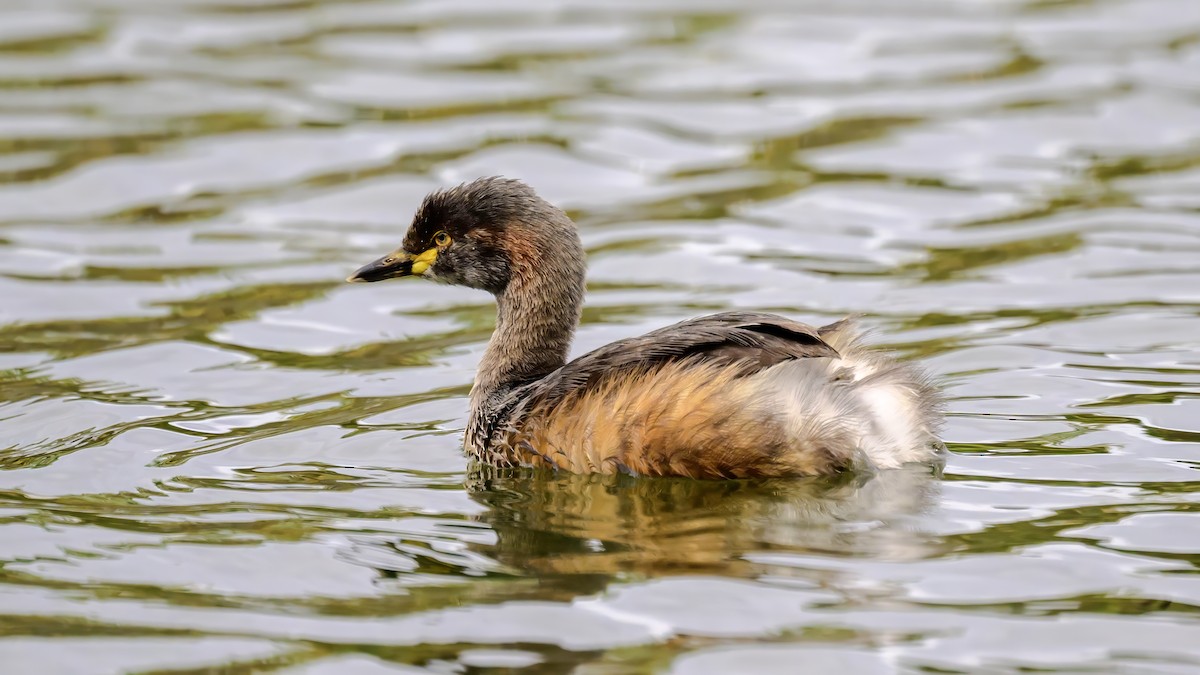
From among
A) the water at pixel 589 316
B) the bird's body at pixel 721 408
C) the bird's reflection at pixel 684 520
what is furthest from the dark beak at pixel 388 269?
the bird's reflection at pixel 684 520

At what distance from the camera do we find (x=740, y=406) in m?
6.17

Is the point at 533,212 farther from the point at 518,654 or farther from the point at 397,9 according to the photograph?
the point at 397,9

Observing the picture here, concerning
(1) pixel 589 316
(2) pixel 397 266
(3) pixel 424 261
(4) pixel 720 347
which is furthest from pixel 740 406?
(1) pixel 589 316

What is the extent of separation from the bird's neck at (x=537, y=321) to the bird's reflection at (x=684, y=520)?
2.12 feet

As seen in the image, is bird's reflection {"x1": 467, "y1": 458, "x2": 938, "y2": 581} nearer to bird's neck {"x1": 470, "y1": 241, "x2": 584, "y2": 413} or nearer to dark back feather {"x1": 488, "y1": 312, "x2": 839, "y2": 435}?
dark back feather {"x1": 488, "y1": 312, "x2": 839, "y2": 435}

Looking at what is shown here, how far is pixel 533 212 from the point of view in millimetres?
7250

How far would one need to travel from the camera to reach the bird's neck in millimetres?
7211

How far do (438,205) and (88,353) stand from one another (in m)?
2.11

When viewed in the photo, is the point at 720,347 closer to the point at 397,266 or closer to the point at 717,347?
the point at 717,347

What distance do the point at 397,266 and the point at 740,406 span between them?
201cm

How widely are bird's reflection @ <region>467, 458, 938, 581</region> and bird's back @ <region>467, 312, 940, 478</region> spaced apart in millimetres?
81

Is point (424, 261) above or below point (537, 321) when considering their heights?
above

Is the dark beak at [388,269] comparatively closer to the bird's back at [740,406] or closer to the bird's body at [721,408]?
the bird's body at [721,408]

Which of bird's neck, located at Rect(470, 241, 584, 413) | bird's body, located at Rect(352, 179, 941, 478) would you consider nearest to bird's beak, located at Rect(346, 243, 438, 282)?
bird's neck, located at Rect(470, 241, 584, 413)
